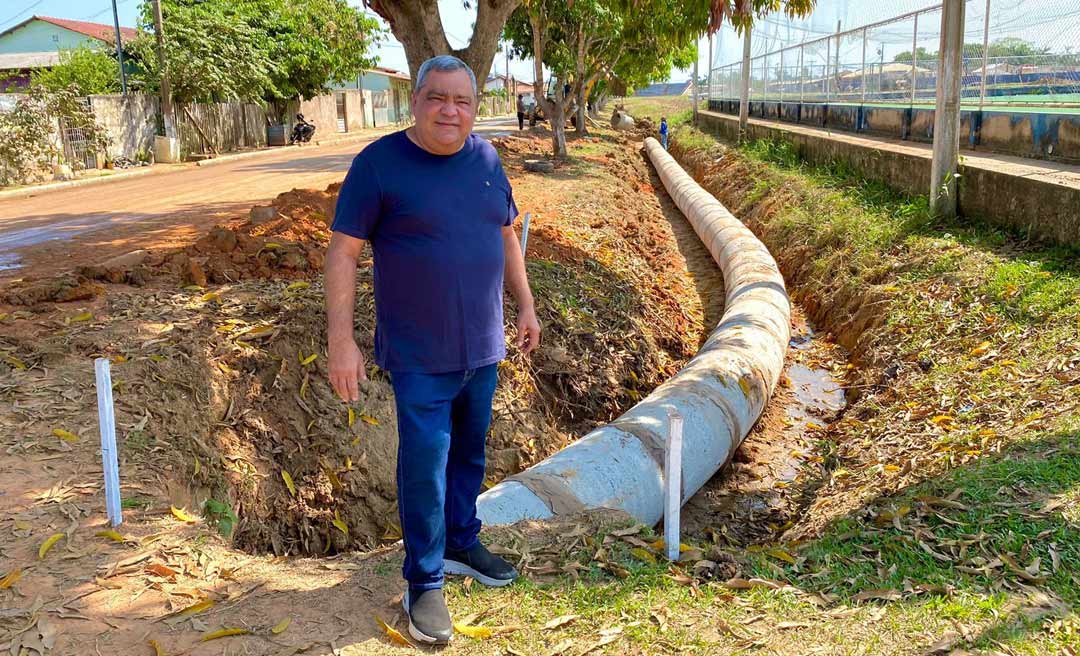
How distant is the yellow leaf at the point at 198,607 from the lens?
2.97 m

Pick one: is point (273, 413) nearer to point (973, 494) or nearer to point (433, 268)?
point (433, 268)

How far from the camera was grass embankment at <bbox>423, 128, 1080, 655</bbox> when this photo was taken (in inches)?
117

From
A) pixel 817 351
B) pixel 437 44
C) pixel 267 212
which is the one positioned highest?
pixel 437 44

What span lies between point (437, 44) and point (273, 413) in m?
3.45

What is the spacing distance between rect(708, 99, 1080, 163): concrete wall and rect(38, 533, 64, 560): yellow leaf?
9.62 metres

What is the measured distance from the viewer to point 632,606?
3.13 m

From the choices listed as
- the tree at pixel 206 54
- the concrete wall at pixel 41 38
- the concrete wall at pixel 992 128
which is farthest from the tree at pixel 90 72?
the concrete wall at pixel 992 128

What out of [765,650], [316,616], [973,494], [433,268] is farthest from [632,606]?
[973,494]

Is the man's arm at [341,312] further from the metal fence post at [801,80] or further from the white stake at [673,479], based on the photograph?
the metal fence post at [801,80]

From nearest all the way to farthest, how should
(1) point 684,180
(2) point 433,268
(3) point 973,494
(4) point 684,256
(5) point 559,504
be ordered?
(2) point 433,268, (3) point 973,494, (5) point 559,504, (4) point 684,256, (1) point 684,180

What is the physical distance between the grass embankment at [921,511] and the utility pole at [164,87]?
65.9 feet

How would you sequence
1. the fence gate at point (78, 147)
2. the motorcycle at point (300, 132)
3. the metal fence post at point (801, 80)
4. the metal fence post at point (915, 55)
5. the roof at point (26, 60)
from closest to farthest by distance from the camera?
the metal fence post at point (915, 55) < the fence gate at point (78, 147) < the metal fence post at point (801, 80) < the motorcycle at point (300, 132) < the roof at point (26, 60)

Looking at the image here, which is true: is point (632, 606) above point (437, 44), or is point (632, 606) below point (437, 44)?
below

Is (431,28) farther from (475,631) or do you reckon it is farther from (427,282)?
(475,631)
